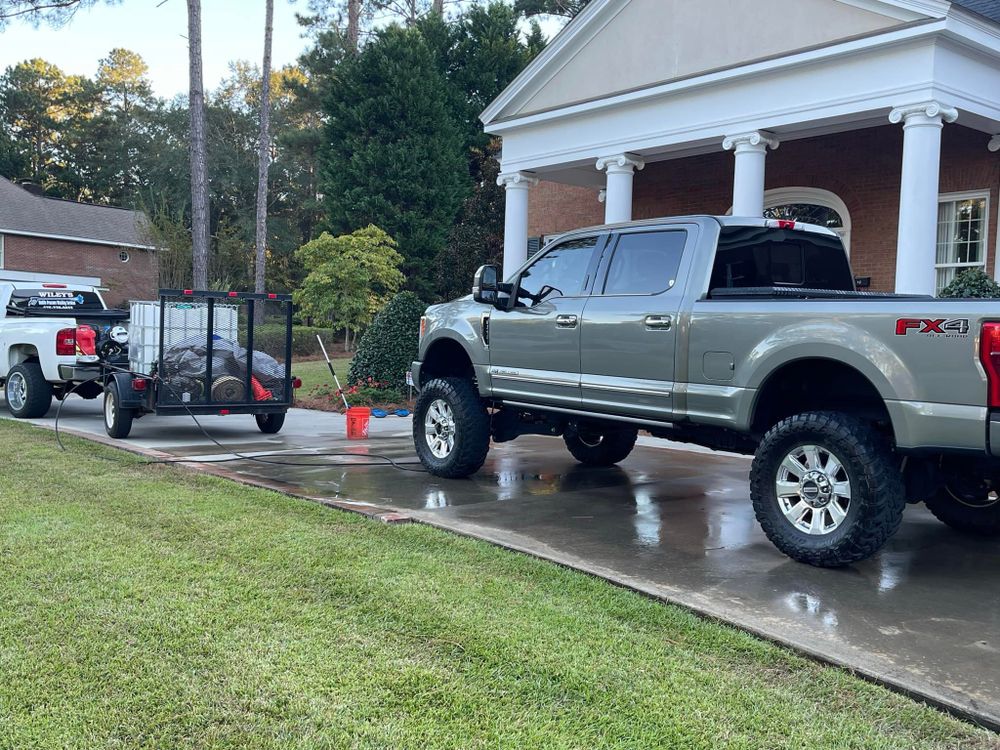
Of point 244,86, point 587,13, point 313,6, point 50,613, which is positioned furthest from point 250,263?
point 50,613

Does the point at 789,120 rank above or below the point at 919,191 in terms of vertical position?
above

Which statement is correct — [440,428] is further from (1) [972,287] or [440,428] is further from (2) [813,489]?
(1) [972,287]

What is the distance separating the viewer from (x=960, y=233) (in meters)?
14.8

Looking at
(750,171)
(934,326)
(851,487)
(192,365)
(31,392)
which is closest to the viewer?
(934,326)

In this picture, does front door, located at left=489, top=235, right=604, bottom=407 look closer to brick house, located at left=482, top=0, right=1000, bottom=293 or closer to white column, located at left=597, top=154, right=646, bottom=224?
brick house, located at left=482, top=0, right=1000, bottom=293

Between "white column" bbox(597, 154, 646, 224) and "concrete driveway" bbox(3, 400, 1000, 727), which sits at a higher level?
"white column" bbox(597, 154, 646, 224)


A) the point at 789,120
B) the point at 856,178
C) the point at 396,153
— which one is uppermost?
the point at 396,153

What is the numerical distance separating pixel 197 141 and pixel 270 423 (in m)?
16.1

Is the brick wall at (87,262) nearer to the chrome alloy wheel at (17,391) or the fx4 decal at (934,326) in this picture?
the chrome alloy wheel at (17,391)

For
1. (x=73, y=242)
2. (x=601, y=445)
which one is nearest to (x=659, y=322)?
(x=601, y=445)

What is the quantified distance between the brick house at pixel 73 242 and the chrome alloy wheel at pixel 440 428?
3327 centimetres

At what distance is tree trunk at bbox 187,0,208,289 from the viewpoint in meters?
24.2

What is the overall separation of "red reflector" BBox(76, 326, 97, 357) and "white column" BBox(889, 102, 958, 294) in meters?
10.5

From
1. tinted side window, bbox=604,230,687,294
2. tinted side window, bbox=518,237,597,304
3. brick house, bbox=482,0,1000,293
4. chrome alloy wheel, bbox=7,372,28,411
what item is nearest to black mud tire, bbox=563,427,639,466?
tinted side window, bbox=518,237,597,304
